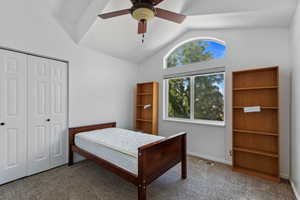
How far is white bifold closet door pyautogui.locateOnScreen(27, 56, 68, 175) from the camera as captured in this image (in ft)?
8.19

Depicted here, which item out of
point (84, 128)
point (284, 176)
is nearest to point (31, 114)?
point (84, 128)

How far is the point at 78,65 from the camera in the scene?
3.07m

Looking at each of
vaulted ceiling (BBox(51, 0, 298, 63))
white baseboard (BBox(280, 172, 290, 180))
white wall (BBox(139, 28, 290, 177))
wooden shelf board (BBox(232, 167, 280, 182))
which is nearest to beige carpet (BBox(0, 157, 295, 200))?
wooden shelf board (BBox(232, 167, 280, 182))

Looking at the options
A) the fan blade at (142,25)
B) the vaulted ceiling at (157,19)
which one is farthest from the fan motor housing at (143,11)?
the vaulted ceiling at (157,19)

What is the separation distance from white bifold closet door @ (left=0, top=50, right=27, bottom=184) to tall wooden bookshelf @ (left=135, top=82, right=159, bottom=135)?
261cm

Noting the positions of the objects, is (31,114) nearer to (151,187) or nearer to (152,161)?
(152,161)

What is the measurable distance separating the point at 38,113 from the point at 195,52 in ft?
11.8

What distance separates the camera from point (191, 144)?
348cm

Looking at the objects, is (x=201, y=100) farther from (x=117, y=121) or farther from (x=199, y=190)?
(x=117, y=121)

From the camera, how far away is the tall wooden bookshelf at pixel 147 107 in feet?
13.0

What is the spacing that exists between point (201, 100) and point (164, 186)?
2.11 metres

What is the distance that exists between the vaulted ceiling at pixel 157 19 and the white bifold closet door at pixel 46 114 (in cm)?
86

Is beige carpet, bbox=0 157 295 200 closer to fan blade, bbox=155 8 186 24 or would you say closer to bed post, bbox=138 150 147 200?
bed post, bbox=138 150 147 200

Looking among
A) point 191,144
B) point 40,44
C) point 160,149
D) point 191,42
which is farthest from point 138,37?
point 191,144
